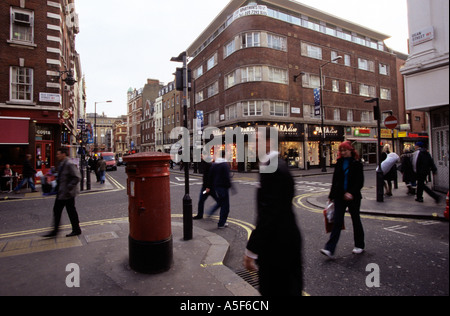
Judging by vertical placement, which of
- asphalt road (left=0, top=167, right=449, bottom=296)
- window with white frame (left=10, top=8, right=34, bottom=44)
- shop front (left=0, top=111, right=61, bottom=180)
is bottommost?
asphalt road (left=0, top=167, right=449, bottom=296)

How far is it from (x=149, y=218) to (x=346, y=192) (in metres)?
3.13

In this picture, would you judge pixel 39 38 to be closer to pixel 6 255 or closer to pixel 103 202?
pixel 103 202

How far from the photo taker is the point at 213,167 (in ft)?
22.0

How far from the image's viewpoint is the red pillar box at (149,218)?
362 centimetres

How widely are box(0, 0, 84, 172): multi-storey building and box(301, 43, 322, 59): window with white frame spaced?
22.8 metres

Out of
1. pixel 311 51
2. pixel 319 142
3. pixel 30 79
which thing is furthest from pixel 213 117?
pixel 30 79

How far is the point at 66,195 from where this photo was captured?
5.49 meters

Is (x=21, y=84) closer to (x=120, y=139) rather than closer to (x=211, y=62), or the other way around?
(x=211, y=62)

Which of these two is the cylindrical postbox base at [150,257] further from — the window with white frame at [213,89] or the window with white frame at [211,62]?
the window with white frame at [211,62]

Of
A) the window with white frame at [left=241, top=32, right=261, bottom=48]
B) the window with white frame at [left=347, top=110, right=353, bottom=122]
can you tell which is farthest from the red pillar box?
the window with white frame at [left=347, top=110, right=353, bottom=122]

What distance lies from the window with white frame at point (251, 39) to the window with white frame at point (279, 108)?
6125mm

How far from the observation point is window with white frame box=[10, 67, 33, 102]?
1522 cm

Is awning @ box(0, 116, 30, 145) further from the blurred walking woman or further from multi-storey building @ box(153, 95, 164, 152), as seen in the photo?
multi-storey building @ box(153, 95, 164, 152)

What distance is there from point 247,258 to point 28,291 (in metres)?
2.74
